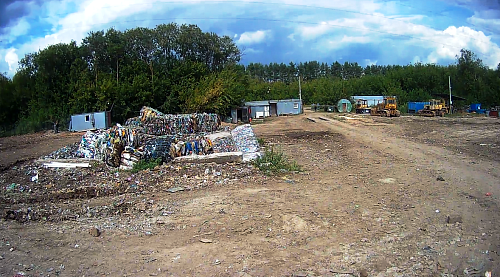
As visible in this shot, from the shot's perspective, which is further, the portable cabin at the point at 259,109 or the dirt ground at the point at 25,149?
the portable cabin at the point at 259,109

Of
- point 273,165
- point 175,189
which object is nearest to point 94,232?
point 175,189

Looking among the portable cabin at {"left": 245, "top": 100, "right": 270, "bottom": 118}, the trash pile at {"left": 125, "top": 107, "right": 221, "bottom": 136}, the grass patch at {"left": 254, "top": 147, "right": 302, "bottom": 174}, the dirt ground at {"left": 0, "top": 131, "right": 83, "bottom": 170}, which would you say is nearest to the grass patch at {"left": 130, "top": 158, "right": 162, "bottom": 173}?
the grass patch at {"left": 254, "top": 147, "right": 302, "bottom": 174}

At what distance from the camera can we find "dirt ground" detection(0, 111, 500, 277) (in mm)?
4613

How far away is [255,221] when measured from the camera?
20.7 feet

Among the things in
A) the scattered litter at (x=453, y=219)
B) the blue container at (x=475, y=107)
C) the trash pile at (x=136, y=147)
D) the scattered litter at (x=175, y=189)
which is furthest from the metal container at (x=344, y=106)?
the scattered litter at (x=453, y=219)

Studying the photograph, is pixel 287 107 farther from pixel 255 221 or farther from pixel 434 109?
pixel 255 221

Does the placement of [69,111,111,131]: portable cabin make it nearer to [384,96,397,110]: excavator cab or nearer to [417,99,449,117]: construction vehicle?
[384,96,397,110]: excavator cab

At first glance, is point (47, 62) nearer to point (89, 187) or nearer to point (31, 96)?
point (31, 96)

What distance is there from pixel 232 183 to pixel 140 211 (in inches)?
105

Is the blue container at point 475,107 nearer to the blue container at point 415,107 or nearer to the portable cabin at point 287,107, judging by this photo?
the blue container at point 415,107

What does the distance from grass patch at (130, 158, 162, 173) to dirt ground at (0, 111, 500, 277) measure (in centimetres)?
34

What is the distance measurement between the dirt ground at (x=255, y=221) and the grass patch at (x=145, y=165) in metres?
0.34

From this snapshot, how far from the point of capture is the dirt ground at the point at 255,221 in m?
4.61

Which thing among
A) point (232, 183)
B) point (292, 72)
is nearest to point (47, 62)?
point (232, 183)
